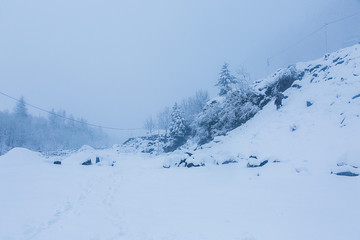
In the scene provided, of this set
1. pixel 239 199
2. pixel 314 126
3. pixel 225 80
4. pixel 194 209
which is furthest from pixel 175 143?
pixel 194 209

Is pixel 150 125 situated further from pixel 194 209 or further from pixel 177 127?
pixel 194 209

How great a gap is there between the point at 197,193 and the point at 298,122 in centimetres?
1110

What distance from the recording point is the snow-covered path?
215 inches

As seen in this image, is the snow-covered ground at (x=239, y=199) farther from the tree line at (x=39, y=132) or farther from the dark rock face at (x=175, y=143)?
the tree line at (x=39, y=132)

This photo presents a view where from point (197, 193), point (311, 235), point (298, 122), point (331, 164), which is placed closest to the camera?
point (311, 235)

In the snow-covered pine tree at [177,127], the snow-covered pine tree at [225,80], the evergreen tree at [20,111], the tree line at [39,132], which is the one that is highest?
the evergreen tree at [20,111]

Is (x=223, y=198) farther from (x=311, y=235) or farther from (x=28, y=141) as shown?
(x=28, y=141)

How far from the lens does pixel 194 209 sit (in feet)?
24.5

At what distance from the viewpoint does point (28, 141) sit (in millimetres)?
81562

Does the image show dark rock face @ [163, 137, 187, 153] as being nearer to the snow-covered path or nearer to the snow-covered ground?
the snow-covered ground

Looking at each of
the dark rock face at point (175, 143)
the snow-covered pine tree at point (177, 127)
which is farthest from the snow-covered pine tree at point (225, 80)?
the dark rock face at point (175, 143)

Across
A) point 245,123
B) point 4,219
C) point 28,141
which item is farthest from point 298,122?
point 28,141

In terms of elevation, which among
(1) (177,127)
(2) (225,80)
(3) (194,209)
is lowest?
(3) (194,209)

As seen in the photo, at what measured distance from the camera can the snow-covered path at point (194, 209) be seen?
5461 millimetres
